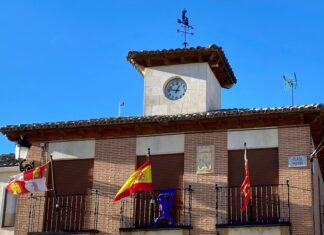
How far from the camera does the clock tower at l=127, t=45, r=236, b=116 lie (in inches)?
869

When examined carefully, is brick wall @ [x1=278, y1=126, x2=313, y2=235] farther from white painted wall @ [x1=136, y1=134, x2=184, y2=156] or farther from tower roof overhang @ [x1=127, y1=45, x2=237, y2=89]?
tower roof overhang @ [x1=127, y1=45, x2=237, y2=89]

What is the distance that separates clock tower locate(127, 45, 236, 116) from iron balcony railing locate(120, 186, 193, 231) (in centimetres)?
347

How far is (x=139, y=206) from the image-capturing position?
1964cm

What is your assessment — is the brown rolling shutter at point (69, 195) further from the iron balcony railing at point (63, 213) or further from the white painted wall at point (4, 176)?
the white painted wall at point (4, 176)

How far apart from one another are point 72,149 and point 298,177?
660cm

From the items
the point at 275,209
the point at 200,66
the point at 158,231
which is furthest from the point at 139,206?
the point at 200,66

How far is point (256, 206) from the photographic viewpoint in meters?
18.6

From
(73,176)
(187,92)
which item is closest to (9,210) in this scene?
(73,176)

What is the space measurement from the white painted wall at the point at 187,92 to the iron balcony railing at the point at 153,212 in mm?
3482

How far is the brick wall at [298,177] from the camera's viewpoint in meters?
A: 18.0

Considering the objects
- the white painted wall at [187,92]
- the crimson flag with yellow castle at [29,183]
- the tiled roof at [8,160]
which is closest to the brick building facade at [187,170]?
the crimson flag with yellow castle at [29,183]

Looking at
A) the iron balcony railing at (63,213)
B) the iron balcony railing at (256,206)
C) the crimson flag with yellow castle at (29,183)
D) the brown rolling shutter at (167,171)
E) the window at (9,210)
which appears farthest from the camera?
the window at (9,210)

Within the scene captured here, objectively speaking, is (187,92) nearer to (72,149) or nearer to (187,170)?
Result: (187,170)

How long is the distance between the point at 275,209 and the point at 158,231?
124 inches
